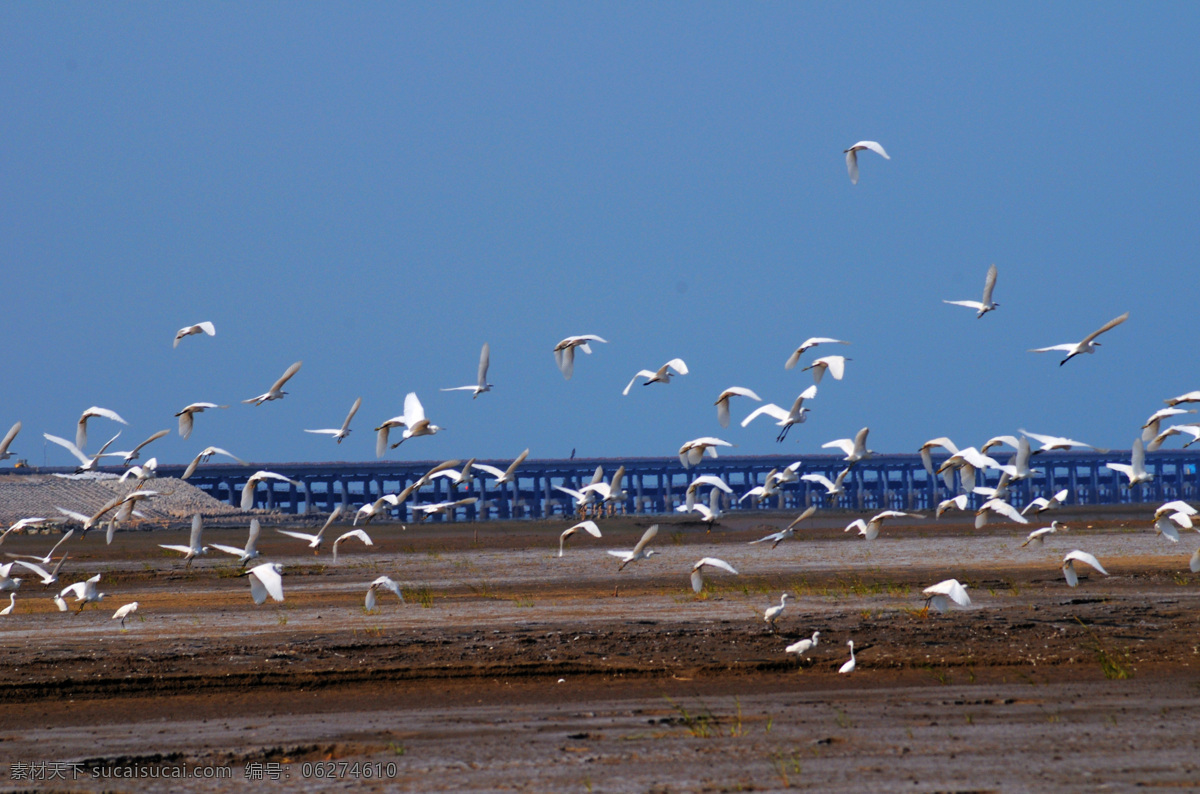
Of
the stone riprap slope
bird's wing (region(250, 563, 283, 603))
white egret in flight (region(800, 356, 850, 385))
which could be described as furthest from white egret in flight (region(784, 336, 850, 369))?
the stone riprap slope

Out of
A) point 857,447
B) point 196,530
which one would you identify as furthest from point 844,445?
point 196,530

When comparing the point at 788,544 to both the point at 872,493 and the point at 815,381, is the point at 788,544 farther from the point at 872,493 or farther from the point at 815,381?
the point at 872,493

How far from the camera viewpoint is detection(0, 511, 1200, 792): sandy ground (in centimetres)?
908

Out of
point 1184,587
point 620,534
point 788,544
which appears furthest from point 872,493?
point 1184,587

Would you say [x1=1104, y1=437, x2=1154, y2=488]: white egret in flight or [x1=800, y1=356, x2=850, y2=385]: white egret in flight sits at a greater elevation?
[x1=800, y1=356, x2=850, y2=385]: white egret in flight

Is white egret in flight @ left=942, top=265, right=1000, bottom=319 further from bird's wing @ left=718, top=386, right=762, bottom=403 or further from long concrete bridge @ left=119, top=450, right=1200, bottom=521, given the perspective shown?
long concrete bridge @ left=119, top=450, right=1200, bottom=521

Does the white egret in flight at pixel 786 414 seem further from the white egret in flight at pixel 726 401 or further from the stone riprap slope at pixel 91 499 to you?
the stone riprap slope at pixel 91 499

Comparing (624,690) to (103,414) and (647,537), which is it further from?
(103,414)

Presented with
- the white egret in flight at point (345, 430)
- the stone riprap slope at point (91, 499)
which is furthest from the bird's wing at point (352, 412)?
the stone riprap slope at point (91, 499)

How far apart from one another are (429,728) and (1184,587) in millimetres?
14473

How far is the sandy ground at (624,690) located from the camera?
9.08 meters

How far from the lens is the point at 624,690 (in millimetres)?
12562

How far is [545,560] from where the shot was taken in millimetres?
34625

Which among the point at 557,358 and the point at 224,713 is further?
the point at 557,358
